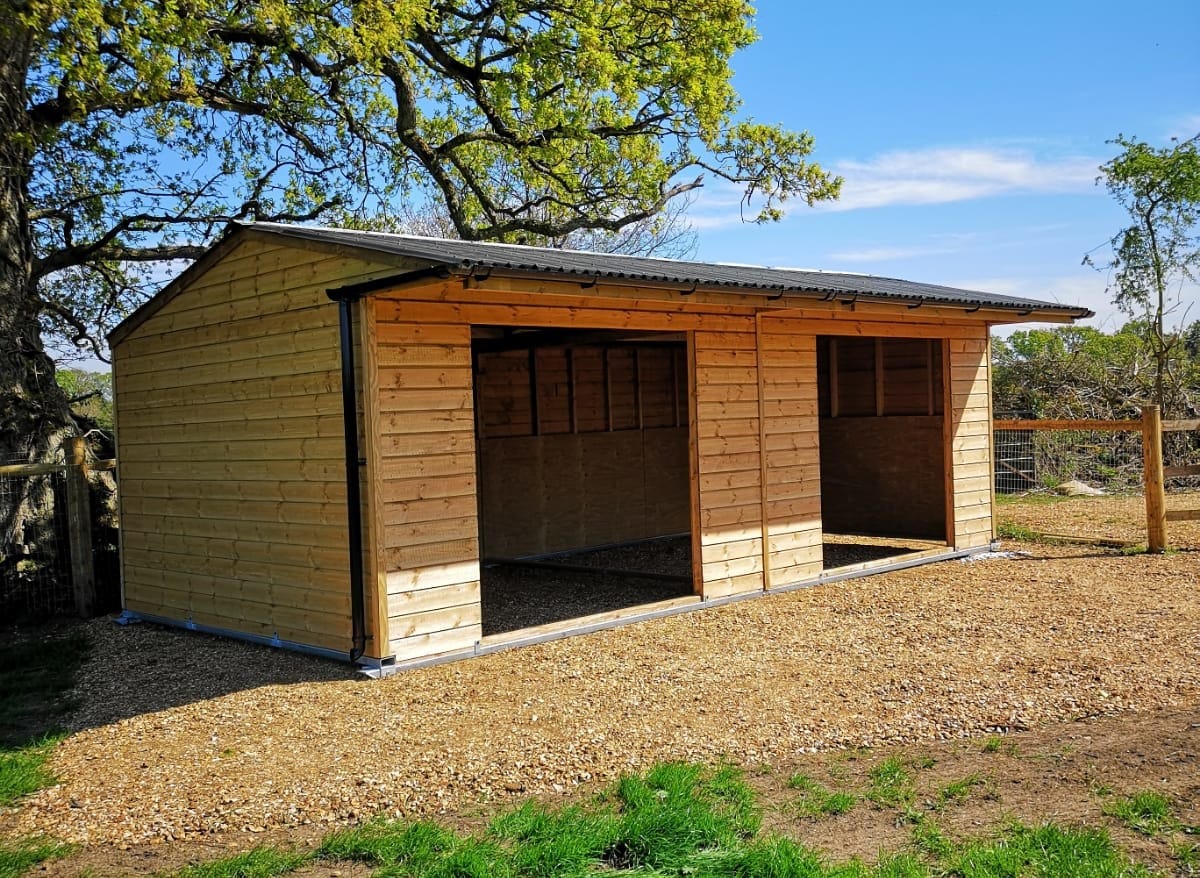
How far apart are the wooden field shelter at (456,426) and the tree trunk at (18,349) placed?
3.81 feet

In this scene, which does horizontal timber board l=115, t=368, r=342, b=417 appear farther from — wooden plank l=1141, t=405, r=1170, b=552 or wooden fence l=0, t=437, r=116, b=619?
wooden plank l=1141, t=405, r=1170, b=552

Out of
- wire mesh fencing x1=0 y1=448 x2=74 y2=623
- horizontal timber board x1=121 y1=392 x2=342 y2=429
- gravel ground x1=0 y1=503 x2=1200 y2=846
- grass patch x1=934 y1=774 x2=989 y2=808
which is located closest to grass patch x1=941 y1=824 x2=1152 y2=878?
grass patch x1=934 y1=774 x2=989 y2=808

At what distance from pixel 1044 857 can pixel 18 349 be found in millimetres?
9542

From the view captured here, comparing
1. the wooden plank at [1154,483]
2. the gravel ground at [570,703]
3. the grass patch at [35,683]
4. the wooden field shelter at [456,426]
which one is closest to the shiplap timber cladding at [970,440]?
the wooden field shelter at [456,426]

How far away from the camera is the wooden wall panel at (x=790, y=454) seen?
8523 mm

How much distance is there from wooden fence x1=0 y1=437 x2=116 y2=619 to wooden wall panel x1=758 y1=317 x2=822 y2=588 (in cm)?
586

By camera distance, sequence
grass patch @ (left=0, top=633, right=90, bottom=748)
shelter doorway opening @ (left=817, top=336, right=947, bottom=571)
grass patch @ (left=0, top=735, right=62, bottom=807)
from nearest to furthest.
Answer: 1. grass patch @ (left=0, top=735, right=62, bottom=807)
2. grass patch @ (left=0, top=633, right=90, bottom=748)
3. shelter doorway opening @ (left=817, top=336, right=947, bottom=571)

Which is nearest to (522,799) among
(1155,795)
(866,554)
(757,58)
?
(1155,795)

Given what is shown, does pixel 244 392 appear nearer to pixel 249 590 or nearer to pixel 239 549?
pixel 239 549

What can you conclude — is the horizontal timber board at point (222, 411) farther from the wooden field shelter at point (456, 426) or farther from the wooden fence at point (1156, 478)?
the wooden fence at point (1156, 478)

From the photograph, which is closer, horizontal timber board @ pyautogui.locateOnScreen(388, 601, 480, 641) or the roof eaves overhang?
the roof eaves overhang

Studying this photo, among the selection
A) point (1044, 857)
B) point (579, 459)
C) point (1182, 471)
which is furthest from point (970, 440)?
point (1044, 857)

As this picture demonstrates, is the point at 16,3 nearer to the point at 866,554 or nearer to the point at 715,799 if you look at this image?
the point at 715,799

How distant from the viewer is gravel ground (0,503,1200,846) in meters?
4.21
